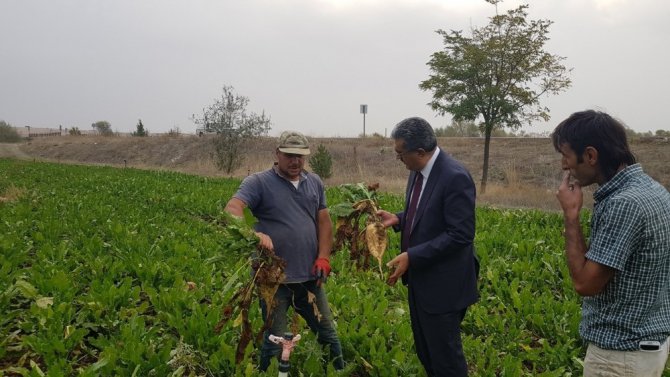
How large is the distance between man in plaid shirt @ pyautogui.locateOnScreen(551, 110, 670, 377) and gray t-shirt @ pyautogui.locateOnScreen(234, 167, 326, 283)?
71.4 inches

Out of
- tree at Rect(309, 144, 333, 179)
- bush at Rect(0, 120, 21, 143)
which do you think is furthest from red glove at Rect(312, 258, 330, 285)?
bush at Rect(0, 120, 21, 143)

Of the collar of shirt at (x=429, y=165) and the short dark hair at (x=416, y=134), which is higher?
the short dark hair at (x=416, y=134)

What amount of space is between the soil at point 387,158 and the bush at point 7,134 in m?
12.3

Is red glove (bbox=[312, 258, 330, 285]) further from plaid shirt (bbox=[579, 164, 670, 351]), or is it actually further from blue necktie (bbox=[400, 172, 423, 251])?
plaid shirt (bbox=[579, 164, 670, 351])

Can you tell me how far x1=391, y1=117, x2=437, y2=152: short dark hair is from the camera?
9.46ft

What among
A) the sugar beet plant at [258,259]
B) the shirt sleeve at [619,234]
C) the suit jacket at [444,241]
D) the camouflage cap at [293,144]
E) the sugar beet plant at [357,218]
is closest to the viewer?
the shirt sleeve at [619,234]

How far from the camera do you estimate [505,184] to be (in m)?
21.8

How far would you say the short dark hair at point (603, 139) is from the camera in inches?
80.2

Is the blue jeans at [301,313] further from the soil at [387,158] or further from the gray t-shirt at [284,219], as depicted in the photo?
the soil at [387,158]

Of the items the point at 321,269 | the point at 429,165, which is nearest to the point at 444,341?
the point at 321,269

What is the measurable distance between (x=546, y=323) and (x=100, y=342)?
4332mm

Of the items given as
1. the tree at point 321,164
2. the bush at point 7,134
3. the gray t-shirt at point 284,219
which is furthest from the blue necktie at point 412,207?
the bush at point 7,134

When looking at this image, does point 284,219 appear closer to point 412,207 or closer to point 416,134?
point 412,207

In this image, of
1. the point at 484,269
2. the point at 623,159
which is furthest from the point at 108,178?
the point at 623,159
